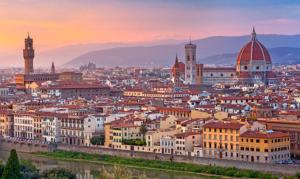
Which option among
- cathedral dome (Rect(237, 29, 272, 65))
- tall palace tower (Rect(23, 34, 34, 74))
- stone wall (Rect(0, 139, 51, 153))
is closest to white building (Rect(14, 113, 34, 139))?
stone wall (Rect(0, 139, 51, 153))

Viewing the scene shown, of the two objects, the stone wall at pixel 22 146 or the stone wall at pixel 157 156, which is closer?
the stone wall at pixel 157 156

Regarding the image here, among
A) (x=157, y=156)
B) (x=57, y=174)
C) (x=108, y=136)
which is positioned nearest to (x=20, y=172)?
(x=57, y=174)

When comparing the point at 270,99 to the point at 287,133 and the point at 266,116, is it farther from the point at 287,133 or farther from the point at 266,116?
the point at 287,133

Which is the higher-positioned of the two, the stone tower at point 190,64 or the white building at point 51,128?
the stone tower at point 190,64

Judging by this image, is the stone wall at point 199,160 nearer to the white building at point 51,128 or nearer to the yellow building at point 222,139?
the yellow building at point 222,139

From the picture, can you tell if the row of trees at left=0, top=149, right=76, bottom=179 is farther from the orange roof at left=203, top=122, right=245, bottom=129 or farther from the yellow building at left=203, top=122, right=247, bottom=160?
the orange roof at left=203, top=122, right=245, bottom=129

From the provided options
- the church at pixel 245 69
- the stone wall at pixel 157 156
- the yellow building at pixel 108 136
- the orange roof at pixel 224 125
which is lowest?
the stone wall at pixel 157 156

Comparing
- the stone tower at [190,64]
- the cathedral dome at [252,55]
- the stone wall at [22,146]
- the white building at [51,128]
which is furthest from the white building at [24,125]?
the cathedral dome at [252,55]

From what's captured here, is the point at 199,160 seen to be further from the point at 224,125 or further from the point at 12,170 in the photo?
the point at 12,170

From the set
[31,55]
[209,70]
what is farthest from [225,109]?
[31,55]
